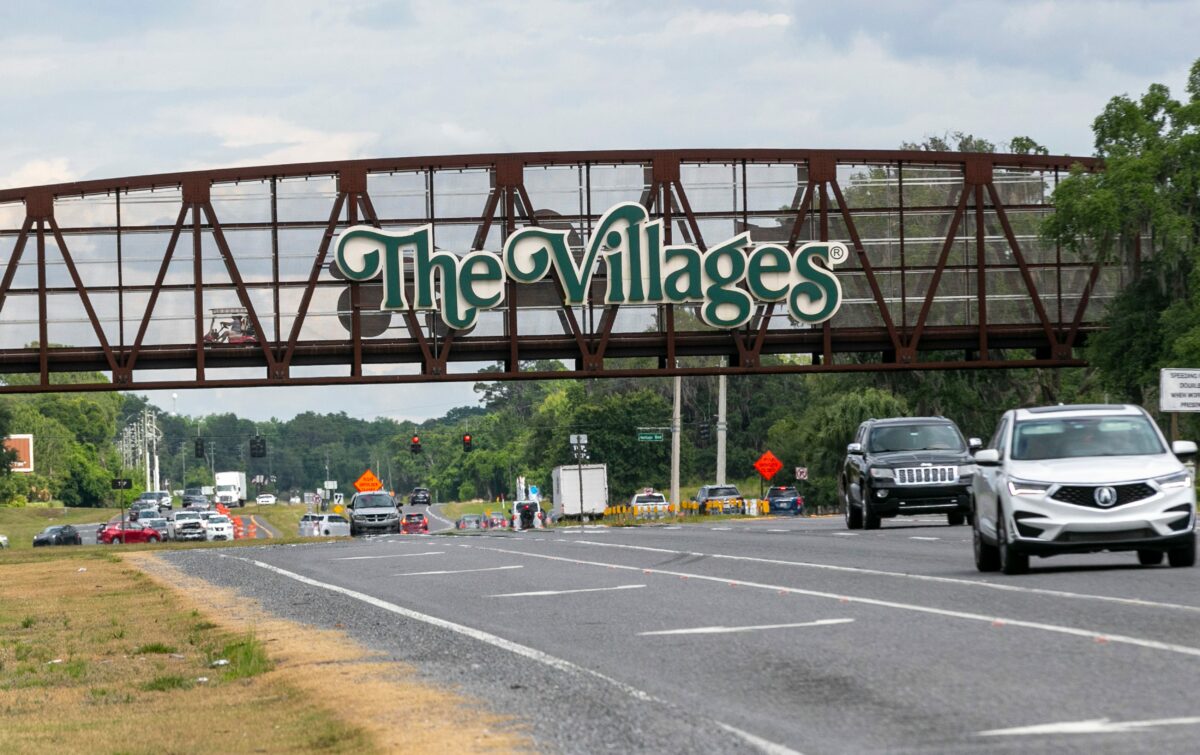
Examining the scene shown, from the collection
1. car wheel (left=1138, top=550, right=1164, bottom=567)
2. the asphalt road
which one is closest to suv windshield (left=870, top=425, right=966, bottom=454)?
the asphalt road

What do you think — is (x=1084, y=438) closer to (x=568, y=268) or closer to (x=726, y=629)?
(x=726, y=629)

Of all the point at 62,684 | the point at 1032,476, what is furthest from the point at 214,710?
the point at 1032,476

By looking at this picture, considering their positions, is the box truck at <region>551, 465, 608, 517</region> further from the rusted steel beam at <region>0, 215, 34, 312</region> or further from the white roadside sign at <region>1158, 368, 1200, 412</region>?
the white roadside sign at <region>1158, 368, 1200, 412</region>

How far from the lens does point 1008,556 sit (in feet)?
65.4

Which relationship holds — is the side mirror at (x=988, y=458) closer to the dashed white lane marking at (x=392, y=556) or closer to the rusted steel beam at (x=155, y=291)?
the dashed white lane marking at (x=392, y=556)

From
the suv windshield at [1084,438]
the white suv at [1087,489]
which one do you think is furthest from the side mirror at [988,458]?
the suv windshield at [1084,438]

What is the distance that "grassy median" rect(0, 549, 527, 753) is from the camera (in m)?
10.8

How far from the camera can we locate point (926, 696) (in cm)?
1096

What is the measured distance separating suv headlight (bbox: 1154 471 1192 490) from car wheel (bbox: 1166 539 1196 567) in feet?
2.39

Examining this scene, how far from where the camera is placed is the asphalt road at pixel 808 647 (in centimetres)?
989

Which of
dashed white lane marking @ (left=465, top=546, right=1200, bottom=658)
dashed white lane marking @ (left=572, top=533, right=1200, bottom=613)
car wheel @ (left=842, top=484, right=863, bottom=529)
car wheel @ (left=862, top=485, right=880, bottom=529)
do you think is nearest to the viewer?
dashed white lane marking @ (left=465, top=546, right=1200, bottom=658)

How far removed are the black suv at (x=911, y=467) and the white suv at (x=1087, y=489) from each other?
13.2 m

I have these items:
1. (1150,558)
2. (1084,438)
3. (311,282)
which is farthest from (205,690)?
(311,282)

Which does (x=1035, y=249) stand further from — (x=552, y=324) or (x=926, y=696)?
(x=926, y=696)
